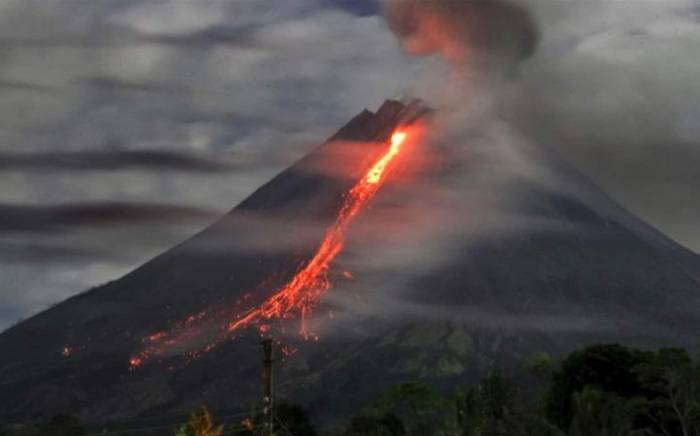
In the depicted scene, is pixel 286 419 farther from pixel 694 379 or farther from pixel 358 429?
pixel 694 379

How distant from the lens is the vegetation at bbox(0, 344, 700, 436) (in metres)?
86.9

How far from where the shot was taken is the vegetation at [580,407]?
86.9 meters

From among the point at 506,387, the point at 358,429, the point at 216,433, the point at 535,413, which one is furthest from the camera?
the point at 358,429

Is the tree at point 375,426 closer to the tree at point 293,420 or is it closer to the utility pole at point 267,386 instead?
the tree at point 293,420

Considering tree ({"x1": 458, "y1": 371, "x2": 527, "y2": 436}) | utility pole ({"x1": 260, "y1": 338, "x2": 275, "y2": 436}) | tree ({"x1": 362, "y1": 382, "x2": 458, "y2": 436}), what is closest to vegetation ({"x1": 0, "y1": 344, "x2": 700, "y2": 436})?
tree ({"x1": 458, "y1": 371, "x2": 527, "y2": 436})

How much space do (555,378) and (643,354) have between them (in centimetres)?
704

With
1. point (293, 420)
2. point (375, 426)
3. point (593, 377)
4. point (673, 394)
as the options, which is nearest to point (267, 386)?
point (673, 394)

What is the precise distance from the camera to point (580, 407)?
95.5 meters

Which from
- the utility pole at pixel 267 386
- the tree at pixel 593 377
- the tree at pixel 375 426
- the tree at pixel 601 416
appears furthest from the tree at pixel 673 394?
the tree at pixel 375 426

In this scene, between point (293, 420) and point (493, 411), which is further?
point (293, 420)

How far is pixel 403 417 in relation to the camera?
163 meters

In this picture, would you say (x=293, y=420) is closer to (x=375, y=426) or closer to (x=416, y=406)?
(x=375, y=426)

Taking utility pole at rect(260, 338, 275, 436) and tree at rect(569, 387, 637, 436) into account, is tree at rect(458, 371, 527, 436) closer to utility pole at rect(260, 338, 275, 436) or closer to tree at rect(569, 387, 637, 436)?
tree at rect(569, 387, 637, 436)

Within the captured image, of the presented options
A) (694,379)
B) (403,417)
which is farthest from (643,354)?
(403,417)
